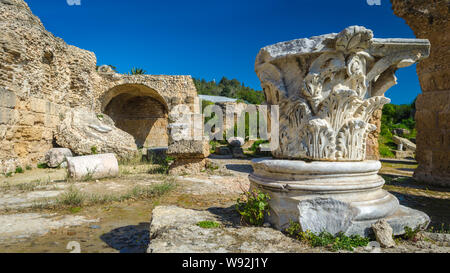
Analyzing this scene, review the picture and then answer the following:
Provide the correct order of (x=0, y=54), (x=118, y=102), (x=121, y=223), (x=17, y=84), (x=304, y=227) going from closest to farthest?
(x=304, y=227)
(x=121, y=223)
(x=0, y=54)
(x=17, y=84)
(x=118, y=102)

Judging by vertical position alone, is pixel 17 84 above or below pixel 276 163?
above

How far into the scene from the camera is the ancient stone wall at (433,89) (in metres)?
5.62

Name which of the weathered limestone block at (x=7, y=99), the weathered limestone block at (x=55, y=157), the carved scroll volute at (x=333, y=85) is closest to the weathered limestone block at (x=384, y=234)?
the carved scroll volute at (x=333, y=85)

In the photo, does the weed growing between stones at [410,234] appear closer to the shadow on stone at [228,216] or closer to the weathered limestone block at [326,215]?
the weathered limestone block at [326,215]

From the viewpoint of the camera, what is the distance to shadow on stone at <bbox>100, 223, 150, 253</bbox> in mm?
2449

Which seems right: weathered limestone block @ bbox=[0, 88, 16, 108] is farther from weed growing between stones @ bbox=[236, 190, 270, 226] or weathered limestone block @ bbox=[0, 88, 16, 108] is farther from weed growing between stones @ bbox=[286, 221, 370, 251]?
weed growing between stones @ bbox=[286, 221, 370, 251]

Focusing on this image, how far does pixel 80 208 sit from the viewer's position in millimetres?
3652

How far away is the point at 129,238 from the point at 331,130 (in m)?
2.22

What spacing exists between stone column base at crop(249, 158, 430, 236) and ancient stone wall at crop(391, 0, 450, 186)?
4593mm

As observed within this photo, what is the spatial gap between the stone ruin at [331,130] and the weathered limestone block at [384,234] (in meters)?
0.08

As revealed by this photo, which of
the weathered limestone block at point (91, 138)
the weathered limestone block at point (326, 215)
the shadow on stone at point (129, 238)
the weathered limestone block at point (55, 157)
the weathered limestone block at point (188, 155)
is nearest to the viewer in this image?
the weathered limestone block at point (326, 215)

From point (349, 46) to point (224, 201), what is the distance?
2.80m

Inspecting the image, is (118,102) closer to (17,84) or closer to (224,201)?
(17,84)
